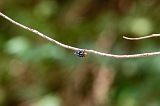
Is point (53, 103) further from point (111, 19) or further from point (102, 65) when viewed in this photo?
point (111, 19)

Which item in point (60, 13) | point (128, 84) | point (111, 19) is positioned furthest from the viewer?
point (60, 13)

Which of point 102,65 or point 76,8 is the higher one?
point 76,8

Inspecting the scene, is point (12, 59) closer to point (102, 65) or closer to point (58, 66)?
point (58, 66)

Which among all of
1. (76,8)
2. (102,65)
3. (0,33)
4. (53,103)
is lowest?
(53,103)

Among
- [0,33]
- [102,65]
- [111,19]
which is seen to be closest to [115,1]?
[111,19]

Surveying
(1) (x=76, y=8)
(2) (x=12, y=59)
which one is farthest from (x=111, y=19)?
(2) (x=12, y=59)

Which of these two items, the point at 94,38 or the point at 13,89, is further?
the point at 13,89

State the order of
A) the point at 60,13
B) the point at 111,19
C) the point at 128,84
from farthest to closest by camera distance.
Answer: the point at 60,13
the point at 111,19
the point at 128,84
